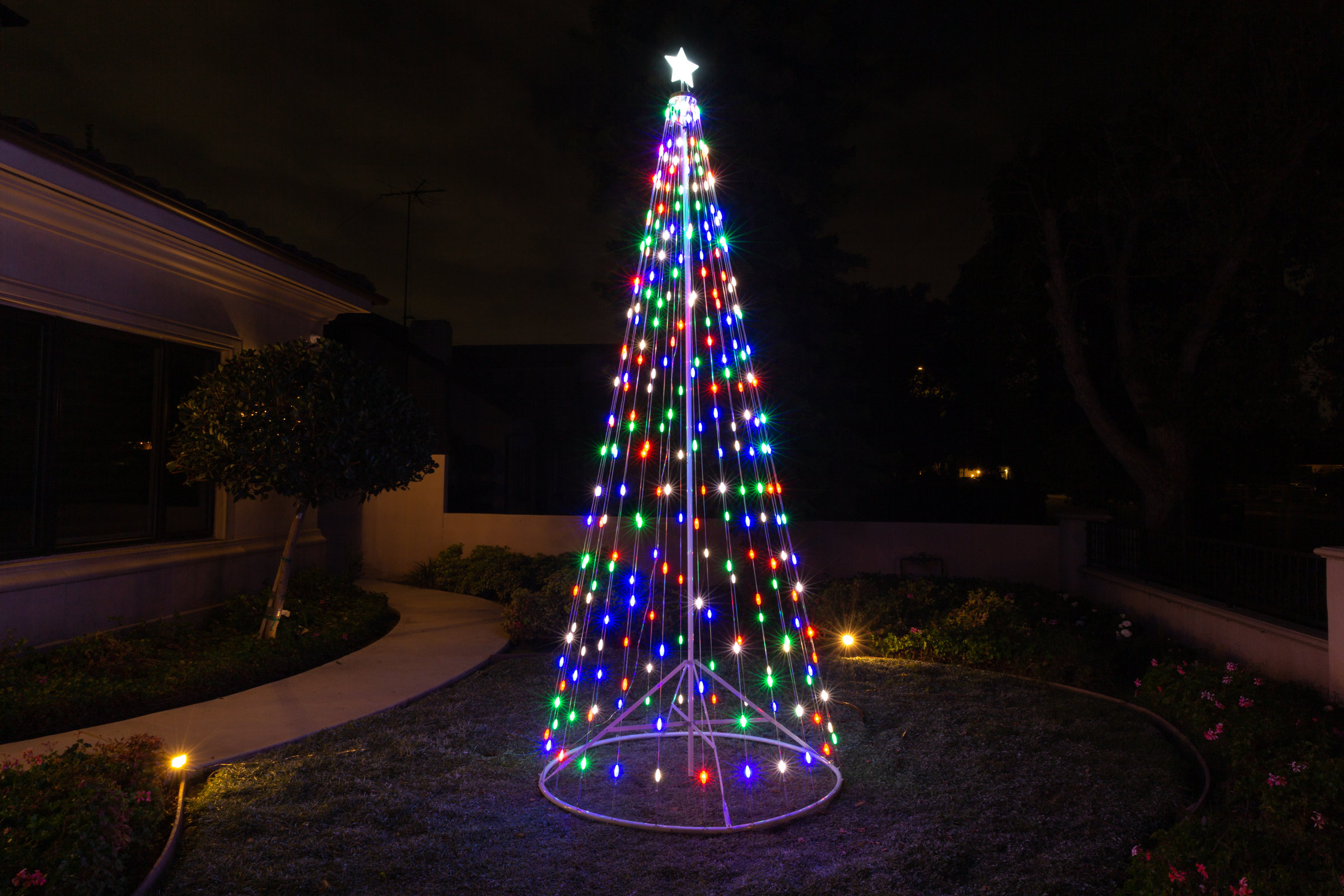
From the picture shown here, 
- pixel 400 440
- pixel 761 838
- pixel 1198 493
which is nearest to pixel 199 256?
pixel 400 440

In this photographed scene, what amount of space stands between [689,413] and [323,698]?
4.00 meters

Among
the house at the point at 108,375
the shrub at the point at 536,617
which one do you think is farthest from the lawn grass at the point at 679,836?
the house at the point at 108,375

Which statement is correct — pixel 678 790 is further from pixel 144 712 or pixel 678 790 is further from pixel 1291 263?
pixel 1291 263

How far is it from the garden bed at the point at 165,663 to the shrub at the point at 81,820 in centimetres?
141

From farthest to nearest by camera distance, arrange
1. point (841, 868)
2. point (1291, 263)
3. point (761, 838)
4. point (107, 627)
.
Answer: point (1291, 263), point (107, 627), point (761, 838), point (841, 868)

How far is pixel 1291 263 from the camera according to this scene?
9.52m

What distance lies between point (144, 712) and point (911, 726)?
18.0ft

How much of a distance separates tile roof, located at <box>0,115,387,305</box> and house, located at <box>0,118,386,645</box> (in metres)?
0.02

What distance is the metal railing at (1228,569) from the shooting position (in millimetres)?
6777

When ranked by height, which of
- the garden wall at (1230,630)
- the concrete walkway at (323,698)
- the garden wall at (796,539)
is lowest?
the concrete walkway at (323,698)

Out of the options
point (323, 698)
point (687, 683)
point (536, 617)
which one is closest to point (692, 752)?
point (687, 683)

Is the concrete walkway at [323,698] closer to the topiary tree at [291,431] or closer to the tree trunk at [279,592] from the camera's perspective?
the tree trunk at [279,592]

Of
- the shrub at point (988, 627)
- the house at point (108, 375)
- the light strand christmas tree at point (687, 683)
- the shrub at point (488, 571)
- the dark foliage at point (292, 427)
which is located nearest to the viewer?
the light strand christmas tree at point (687, 683)

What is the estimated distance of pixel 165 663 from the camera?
22.5 feet
